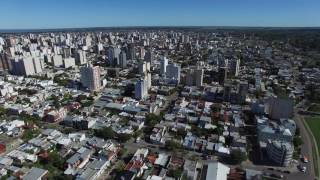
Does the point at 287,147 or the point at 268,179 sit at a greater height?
the point at 287,147

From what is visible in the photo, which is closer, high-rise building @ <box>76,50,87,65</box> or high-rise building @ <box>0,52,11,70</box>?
high-rise building @ <box>0,52,11,70</box>

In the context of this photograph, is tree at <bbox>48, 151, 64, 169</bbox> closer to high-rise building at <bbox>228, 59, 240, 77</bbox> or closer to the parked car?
the parked car

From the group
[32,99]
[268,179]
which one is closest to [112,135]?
[268,179]

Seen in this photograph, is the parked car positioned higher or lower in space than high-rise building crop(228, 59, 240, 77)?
lower

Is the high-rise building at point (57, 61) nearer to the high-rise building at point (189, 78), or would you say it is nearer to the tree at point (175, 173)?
the high-rise building at point (189, 78)

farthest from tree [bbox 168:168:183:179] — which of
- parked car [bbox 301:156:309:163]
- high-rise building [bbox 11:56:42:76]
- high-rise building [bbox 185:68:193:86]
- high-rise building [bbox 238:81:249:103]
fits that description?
high-rise building [bbox 11:56:42:76]

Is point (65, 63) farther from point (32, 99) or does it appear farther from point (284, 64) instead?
point (284, 64)

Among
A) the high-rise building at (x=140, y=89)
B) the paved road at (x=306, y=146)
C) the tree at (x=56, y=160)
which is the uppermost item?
the high-rise building at (x=140, y=89)

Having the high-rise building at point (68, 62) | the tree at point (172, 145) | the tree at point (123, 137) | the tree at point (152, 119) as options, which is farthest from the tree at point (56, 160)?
the high-rise building at point (68, 62)

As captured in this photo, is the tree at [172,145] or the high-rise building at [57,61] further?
the high-rise building at [57,61]
